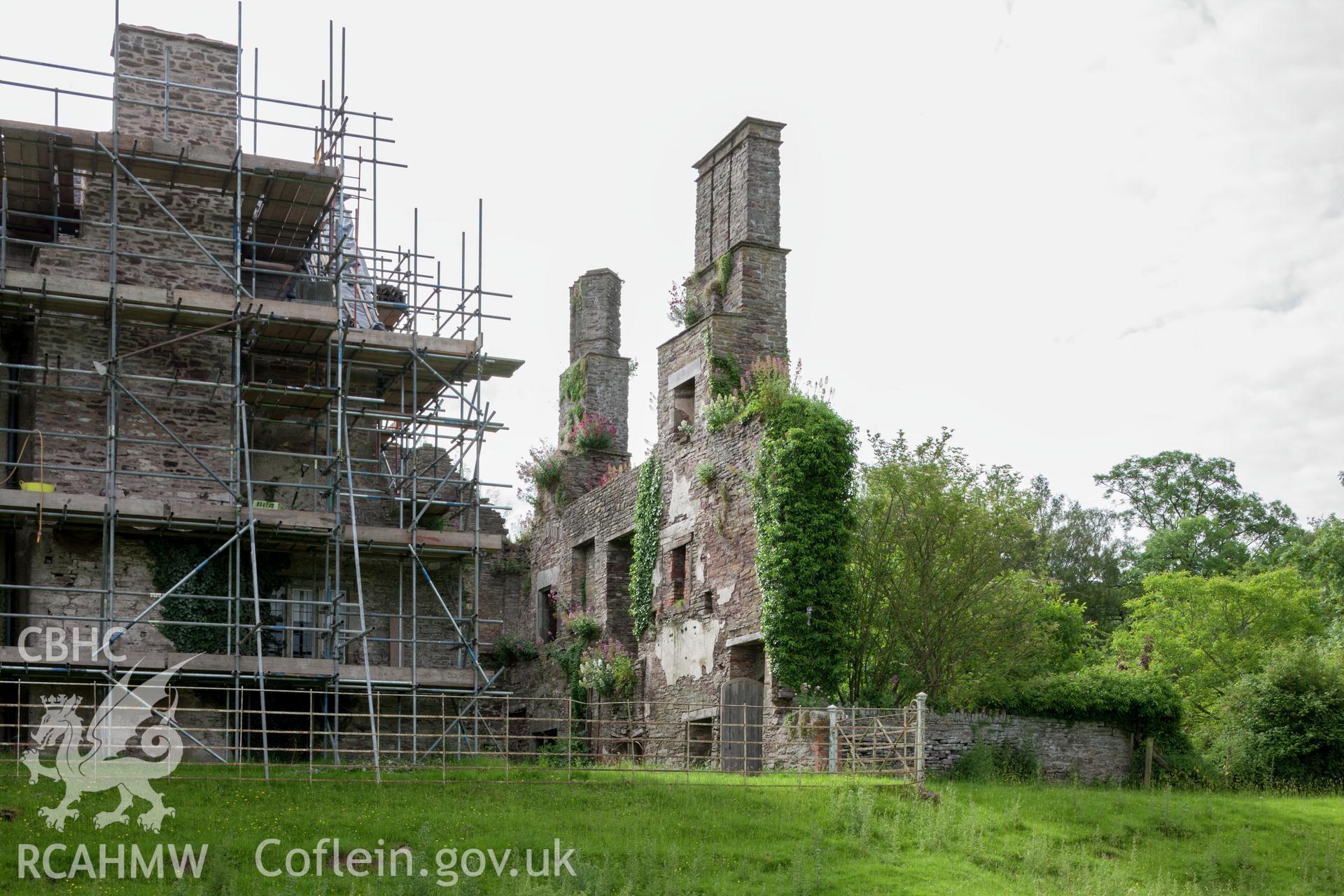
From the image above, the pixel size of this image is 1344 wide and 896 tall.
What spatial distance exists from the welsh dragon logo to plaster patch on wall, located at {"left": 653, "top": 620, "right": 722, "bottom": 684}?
8.54 m

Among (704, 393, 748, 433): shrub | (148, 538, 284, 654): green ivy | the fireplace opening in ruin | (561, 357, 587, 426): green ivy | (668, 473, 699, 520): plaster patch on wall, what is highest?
(561, 357, 587, 426): green ivy

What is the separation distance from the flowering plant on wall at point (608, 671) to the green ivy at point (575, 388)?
589 cm

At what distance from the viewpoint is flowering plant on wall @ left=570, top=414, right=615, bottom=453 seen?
105ft

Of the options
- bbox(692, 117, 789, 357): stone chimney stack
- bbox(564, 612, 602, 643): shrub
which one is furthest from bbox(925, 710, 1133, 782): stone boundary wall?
bbox(564, 612, 602, 643): shrub

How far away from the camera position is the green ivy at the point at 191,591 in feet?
71.3

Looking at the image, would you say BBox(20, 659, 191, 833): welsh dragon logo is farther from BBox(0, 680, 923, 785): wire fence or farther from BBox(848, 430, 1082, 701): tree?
BBox(848, 430, 1082, 701): tree

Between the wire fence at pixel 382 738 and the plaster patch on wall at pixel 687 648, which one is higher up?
the plaster patch on wall at pixel 687 648

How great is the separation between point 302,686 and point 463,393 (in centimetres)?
544

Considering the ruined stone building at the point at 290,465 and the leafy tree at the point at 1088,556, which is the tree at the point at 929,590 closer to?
the ruined stone building at the point at 290,465

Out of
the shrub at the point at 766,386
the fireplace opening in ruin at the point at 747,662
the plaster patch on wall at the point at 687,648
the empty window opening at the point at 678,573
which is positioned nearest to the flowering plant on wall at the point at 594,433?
the empty window opening at the point at 678,573

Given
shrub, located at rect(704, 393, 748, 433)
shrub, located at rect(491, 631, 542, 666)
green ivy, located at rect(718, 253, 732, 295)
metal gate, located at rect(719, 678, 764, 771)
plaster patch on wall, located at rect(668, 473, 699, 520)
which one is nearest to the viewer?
metal gate, located at rect(719, 678, 764, 771)

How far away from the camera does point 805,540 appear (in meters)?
22.6

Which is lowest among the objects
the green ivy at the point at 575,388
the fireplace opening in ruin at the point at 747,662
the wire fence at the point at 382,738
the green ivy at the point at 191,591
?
the wire fence at the point at 382,738

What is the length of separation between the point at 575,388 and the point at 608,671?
7.22m
